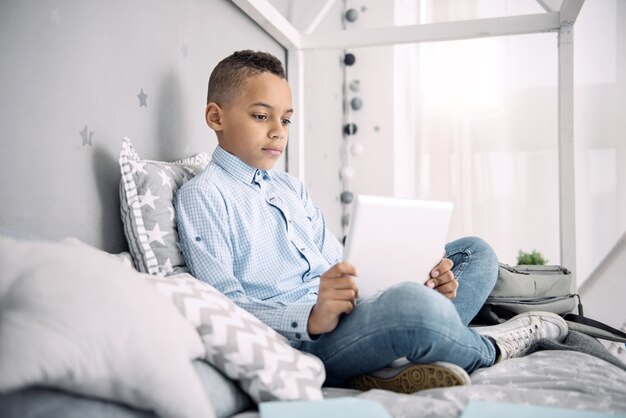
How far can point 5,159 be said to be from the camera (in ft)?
2.84

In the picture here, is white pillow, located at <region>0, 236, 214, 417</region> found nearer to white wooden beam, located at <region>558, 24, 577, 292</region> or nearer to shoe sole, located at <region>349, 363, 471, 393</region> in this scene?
shoe sole, located at <region>349, 363, 471, 393</region>

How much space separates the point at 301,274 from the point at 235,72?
1.56 ft

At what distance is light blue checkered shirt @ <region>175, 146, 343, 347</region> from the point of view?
102cm

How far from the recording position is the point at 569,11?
5.71 ft

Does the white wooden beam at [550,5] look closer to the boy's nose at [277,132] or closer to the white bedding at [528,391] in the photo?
the boy's nose at [277,132]

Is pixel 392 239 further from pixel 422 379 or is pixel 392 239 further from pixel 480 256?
pixel 480 256

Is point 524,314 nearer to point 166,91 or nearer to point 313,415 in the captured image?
point 313,415

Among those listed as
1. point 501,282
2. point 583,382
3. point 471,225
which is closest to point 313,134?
point 471,225

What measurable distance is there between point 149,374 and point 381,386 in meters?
0.45

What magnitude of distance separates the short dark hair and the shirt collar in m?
0.13

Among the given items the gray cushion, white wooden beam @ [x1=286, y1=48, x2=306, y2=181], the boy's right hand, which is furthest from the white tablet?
white wooden beam @ [x1=286, y1=48, x2=306, y2=181]

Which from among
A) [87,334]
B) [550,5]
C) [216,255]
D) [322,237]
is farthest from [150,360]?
[550,5]

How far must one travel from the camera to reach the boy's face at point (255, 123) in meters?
1.25

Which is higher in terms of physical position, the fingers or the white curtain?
the white curtain
